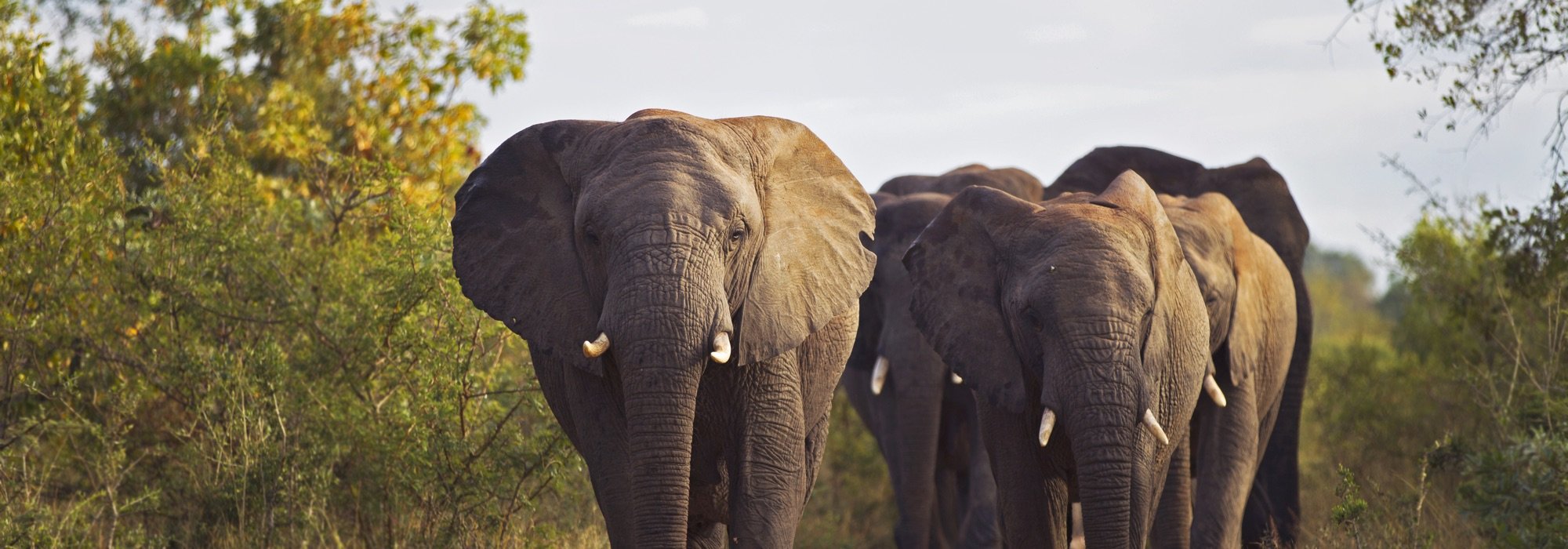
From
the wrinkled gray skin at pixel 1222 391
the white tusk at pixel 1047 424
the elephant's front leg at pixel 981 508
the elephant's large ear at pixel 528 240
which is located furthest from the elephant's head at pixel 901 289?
the elephant's large ear at pixel 528 240

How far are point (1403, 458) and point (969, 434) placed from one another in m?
4.36

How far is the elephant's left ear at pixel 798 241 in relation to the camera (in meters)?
6.47

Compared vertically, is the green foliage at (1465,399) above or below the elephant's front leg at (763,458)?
below

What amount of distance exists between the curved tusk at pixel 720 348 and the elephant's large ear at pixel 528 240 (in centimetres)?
65

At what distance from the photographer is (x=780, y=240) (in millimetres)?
6727

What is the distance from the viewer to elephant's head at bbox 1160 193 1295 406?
8.06m

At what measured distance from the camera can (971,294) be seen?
24.0ft

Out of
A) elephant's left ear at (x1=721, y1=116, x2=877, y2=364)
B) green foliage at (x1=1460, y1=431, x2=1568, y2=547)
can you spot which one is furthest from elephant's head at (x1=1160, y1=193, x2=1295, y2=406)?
elephant's left ear at (x1=721, y1=116, x2=877, y2=364)

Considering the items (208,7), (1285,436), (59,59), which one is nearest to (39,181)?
(59,59)

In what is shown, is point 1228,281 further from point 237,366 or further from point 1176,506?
point 237,366

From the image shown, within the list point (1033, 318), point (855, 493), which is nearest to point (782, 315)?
point (1033, 318)

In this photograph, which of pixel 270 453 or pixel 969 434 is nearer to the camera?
pixel 270 453

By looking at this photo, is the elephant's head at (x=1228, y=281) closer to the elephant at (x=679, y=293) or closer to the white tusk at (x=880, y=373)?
the elephant at (x=679, y=293)

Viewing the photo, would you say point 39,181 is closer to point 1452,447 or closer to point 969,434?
point 969,434
